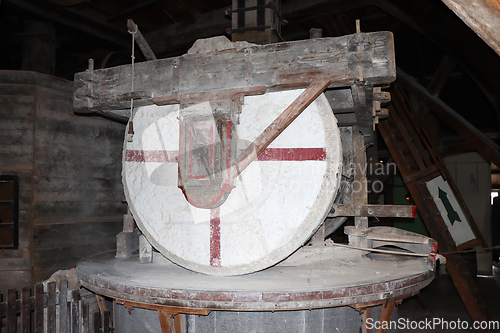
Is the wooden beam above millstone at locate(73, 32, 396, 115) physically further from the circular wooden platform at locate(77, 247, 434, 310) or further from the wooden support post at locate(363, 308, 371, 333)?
the wooden support post at locate(363, 308, 371, 333)

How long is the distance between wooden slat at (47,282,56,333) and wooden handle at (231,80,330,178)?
2030 millimetres

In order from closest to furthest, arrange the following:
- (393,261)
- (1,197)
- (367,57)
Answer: (367,57), (393,261), (1,197)

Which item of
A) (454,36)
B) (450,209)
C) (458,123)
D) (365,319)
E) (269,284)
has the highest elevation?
(454,36)

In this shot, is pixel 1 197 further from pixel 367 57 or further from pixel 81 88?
pixel 367 57

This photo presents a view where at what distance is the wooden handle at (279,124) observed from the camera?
2.34m

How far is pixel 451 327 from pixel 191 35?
5.40m

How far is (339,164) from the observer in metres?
2.46

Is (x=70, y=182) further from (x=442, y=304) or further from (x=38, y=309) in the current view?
(x=442, y=304)

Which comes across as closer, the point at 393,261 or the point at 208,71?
the point at 208,71

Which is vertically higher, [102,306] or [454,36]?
[454,36]

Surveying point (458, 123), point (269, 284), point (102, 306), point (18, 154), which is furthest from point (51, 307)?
point (458, 123)

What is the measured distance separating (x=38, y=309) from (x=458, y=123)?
6.29 m

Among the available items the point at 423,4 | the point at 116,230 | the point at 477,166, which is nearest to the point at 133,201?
the point at 116,230

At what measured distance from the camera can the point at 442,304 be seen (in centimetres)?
630
